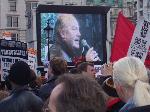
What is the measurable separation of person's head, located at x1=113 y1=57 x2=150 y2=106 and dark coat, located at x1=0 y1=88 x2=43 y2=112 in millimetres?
1435

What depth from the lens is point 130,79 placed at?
3549 millimetres

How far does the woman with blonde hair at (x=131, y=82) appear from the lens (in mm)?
3438

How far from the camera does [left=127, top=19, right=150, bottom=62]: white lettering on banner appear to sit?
8.25 meters

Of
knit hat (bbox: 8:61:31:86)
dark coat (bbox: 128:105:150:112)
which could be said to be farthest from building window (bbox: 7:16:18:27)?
dark coat (bbox: 128:105:150:112)

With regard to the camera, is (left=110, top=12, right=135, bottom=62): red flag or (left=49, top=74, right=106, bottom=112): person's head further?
(left=110, top=12, right=135, bottom=62): red flag

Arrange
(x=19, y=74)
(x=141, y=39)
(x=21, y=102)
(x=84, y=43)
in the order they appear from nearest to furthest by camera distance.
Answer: (x=21, y=102) < (x=19, y=74) < (x=141, y=39) < (x=84, y=43)

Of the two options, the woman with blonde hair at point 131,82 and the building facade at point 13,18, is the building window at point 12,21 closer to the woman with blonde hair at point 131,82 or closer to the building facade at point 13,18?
the building facade at point 13,18

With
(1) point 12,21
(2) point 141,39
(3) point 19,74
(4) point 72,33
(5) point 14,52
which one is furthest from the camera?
(1) point 12,21

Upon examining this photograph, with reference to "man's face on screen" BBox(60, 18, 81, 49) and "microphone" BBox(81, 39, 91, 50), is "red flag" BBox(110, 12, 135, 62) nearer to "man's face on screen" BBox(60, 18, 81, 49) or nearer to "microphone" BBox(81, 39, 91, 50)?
"man's face on screen" BBox(60, 18, 81, 49)

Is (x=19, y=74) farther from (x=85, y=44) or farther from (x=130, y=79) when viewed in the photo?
(x=85, y=44)

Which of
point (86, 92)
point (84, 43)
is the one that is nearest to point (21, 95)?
point (86, 92)

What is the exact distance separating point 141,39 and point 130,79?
4.92 metres

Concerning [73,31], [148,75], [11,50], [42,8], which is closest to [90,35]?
[73,31]

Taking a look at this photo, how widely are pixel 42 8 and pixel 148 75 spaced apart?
3239 cm
